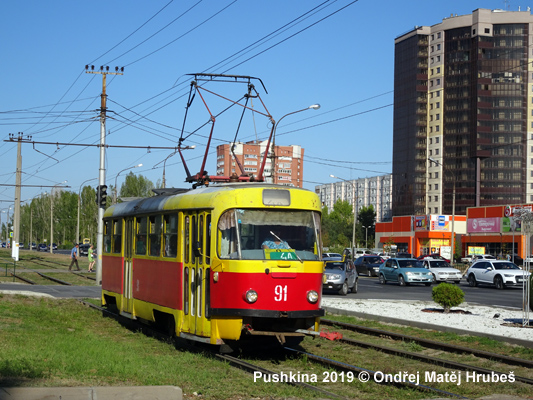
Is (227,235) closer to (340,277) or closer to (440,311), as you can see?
(440,311)

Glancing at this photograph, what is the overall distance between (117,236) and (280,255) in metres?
7.57

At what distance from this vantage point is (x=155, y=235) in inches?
592

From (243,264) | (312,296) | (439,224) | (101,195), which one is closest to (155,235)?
(243,264)

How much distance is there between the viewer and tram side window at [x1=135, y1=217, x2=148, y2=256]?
15.8 m

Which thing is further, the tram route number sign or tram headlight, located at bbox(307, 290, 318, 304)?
tram headlight, located at bbox(307, 290, 318, 304)

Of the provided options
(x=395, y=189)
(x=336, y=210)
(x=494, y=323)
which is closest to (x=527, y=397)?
(x=494, y=323)

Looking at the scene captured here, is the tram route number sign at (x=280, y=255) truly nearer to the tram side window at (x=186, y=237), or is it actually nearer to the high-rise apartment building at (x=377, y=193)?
the tram side window at (x=186, y=237)

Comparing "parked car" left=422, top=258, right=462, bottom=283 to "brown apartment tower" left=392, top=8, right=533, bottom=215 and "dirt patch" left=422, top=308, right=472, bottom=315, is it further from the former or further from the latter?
"brown apartment tower" left=392, top=8, right=533, bottom=215

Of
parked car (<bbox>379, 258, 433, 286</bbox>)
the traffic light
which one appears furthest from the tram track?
parked car (<bbox>379, 258, 433, 286</bbox>)

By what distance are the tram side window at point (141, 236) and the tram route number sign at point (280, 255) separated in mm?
4629

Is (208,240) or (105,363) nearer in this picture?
(105,363)

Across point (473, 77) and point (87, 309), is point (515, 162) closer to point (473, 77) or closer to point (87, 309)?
point (473, 77)

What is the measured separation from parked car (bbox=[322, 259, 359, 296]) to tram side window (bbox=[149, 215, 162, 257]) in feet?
52.1

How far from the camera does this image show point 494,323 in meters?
18.8
